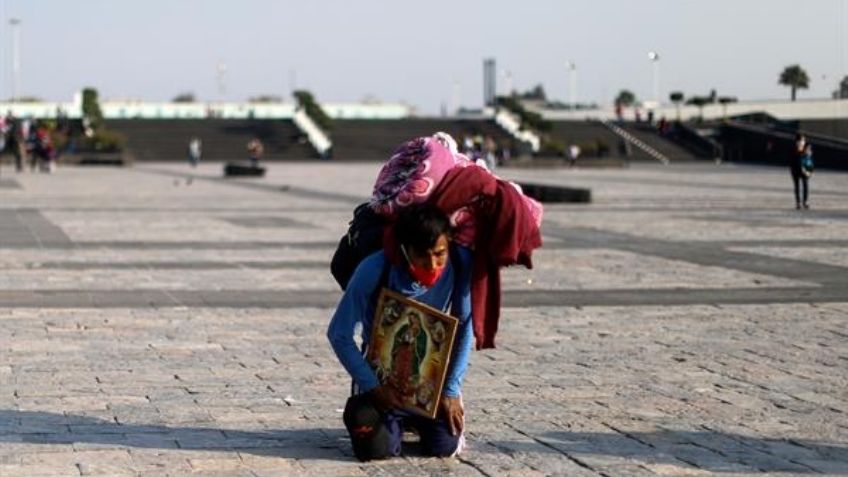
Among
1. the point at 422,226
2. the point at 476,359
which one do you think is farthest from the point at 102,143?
the point at 422,226

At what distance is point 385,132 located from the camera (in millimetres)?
72438

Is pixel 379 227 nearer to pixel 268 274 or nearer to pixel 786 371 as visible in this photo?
pixel 786 371

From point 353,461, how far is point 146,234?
13.2 m

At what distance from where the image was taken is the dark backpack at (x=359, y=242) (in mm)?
6172

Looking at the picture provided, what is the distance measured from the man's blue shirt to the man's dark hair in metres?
0.19

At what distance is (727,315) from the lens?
11031mm

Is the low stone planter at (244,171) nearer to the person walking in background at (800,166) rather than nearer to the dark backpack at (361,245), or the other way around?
the person walking in background at (800,166)

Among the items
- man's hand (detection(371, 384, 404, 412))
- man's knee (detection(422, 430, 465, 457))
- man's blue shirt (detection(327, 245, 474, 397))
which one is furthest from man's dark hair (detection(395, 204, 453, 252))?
man's knee (detection(422, 430, 465, 457))

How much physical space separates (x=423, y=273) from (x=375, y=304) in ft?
0.92

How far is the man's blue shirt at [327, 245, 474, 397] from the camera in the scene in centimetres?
599

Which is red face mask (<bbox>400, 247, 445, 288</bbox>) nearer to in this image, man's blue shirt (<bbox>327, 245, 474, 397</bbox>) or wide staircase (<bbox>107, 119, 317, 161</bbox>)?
man's blue shirt (<bbox>327, 245, 474, 397</bbox>)

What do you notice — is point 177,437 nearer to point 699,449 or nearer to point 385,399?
point 385,399

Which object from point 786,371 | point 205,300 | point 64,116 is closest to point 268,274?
point 205,300

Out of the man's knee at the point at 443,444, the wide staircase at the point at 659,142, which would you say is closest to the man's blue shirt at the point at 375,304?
the man's knee at the point at 443,444
